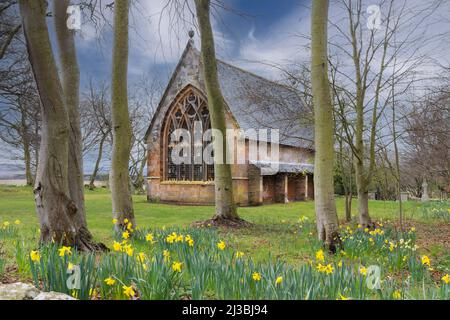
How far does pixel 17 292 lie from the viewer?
105 inches

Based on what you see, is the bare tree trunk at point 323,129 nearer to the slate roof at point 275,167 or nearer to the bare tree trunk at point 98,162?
the slate roof at point 275,167

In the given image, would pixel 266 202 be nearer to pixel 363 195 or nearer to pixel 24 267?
pixel 363 195

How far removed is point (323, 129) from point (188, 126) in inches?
674

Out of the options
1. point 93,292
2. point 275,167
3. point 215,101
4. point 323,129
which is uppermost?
point 215,101

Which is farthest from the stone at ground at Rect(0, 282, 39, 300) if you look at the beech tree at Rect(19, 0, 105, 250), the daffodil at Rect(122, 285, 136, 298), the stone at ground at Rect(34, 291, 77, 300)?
the beech tree at Rect(19, 0, 105, 250)

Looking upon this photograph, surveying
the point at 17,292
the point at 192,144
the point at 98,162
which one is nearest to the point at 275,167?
the point at 192,144

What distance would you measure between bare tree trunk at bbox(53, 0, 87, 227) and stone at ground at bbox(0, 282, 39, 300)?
3.07 metres

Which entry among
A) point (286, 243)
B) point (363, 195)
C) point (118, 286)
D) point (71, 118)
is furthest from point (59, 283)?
point (363, 195)

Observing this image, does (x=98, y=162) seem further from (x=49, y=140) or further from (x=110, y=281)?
(x=110, y=281)

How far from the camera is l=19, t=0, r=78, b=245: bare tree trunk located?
4.69 m

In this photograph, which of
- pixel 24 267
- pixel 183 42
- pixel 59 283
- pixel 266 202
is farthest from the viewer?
pixel 266 202

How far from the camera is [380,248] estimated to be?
20.9 feet
